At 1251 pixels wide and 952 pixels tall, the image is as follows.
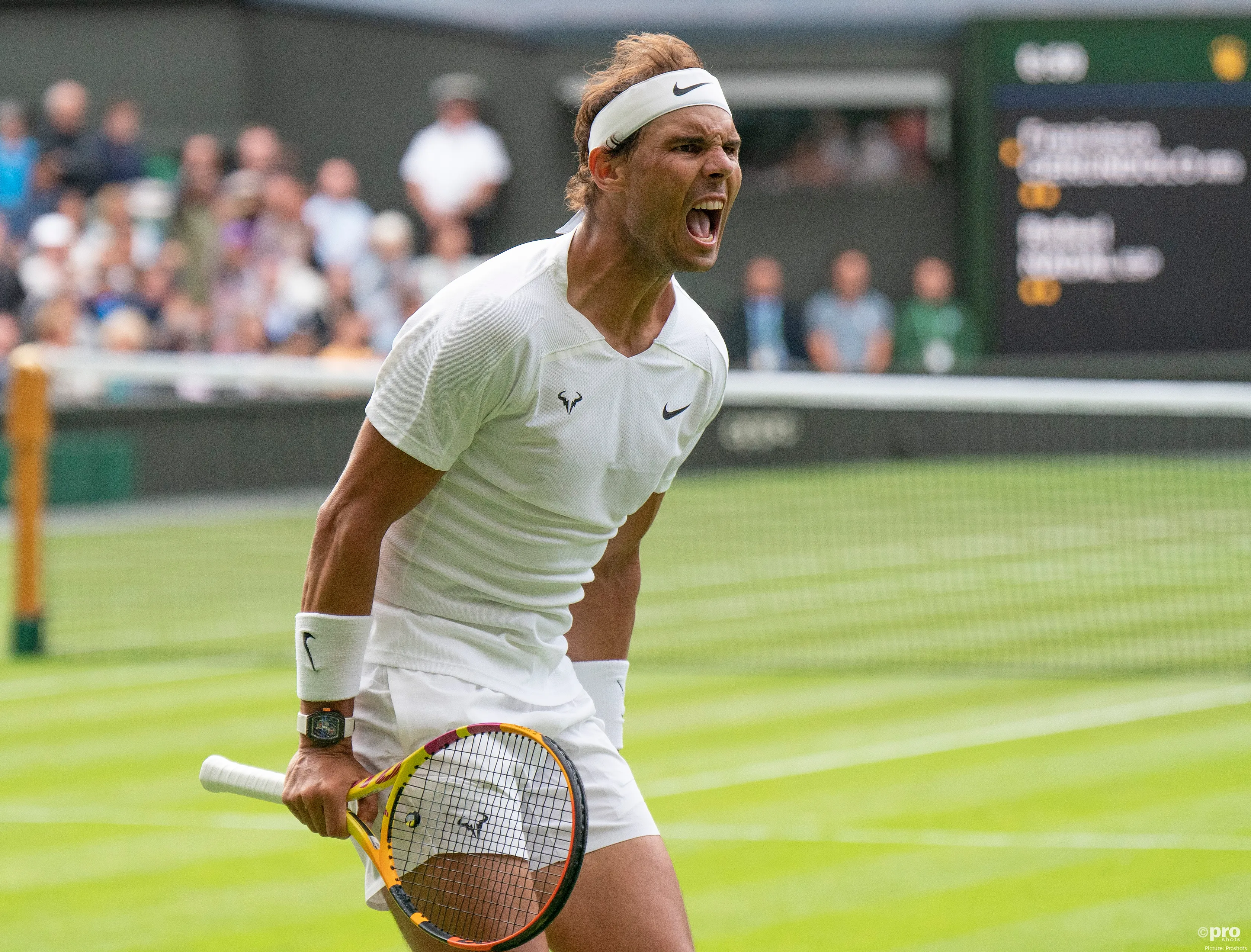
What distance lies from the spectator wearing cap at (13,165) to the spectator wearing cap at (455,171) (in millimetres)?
4035

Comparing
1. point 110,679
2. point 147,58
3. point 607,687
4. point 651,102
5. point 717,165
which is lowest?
point 110,679

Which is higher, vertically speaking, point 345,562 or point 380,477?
point 380,477

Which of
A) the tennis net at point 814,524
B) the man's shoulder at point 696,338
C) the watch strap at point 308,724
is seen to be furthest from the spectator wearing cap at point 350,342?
the watch strap at point 308,724

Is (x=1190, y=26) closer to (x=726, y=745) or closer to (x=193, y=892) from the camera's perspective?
(x=726, y=745)

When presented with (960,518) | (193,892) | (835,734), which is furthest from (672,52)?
(960,518)

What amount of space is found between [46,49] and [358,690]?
1683cm

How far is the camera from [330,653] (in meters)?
3.54

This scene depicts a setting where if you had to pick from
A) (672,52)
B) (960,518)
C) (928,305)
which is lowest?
(960,518)

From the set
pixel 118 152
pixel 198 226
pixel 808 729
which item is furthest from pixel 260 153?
pixel 808 729

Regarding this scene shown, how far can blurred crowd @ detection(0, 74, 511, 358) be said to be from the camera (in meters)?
15.9

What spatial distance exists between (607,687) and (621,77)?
131 centimetres

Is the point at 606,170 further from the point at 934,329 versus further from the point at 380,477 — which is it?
the point at 934,329

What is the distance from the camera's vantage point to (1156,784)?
7.50 metres

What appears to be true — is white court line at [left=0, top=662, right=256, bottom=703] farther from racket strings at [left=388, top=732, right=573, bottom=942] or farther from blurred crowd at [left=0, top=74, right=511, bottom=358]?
racket strings at [left=388, top=732, right=573, bottom=942]
